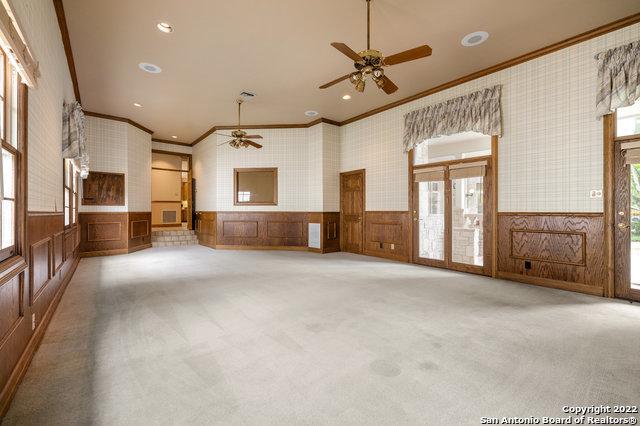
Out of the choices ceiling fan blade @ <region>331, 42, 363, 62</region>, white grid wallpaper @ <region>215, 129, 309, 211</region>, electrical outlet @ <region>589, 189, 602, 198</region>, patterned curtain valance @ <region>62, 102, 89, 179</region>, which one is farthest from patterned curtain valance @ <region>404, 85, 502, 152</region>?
patterned curtain valance @ <region>62, 102, 89, 179</region>

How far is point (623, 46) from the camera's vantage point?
3912 mm

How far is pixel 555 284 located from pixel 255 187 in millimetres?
7134

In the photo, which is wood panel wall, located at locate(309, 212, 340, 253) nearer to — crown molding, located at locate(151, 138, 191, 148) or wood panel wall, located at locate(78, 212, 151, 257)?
wood panel wall, located at locate(78, 212, 151, 257)

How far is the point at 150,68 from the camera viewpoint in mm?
5250

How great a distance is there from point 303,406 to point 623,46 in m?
5.58

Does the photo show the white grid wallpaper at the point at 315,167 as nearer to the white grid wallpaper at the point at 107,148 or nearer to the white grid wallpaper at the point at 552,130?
the white grid wallpaper at the point at 552,130

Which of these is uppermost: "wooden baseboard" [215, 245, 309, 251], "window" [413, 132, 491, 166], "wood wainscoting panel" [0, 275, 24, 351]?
"window" [413, 132, 491, 166]

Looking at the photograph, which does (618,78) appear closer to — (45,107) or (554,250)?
(554,250)

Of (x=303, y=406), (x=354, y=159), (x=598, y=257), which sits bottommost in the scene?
(x=303, y=406)

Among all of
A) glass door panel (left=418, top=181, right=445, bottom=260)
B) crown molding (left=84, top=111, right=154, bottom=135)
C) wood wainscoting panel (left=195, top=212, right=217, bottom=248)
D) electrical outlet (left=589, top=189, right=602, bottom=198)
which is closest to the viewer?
electrical outlet (left=589, top=189, right=602, bottom=198)

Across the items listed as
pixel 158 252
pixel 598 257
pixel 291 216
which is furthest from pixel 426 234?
pixel 158 252

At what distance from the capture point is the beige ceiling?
12.1ft

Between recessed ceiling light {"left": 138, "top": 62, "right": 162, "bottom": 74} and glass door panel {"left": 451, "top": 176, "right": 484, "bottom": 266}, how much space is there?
5667mm

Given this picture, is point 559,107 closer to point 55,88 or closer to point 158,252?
point 55,88
